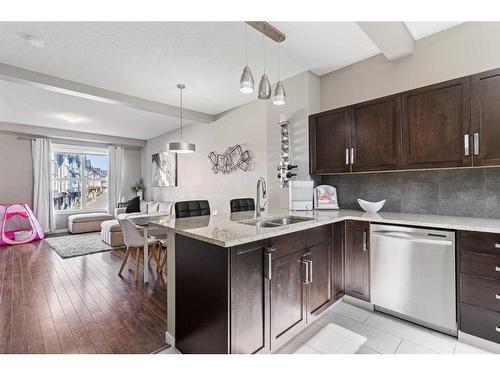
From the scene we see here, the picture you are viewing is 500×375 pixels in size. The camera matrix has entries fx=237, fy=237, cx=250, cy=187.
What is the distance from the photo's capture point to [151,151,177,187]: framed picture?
590cm

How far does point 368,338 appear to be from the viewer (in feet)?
5.93

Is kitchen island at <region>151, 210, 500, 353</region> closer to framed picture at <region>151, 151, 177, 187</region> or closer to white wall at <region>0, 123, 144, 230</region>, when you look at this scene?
framed picture at <region>151, 151, 177, 187</region>

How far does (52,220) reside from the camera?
588 centimetres

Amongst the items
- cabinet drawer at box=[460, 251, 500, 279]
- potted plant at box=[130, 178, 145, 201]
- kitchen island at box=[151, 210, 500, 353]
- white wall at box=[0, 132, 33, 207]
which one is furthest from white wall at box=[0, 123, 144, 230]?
cabinet drawer at box=[460, 251, 500, 279]

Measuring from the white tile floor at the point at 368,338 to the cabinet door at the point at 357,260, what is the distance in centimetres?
22

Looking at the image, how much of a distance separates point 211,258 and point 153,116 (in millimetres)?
4254

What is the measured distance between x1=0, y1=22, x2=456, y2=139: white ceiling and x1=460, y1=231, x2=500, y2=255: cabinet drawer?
1875mm

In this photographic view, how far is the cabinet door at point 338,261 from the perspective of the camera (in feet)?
7.12

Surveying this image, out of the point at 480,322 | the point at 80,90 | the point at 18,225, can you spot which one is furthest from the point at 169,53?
the point at 18,225

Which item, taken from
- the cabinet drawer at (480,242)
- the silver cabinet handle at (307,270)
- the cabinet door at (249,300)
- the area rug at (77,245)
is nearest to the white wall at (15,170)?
the area rug at (77,245)

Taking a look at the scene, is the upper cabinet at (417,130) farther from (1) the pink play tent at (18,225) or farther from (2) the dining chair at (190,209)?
(1) the pink play tent at (18,225)

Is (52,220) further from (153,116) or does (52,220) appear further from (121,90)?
(121,90)

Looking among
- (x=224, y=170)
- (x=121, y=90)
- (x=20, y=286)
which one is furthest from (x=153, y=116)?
(x=20, y=286)
